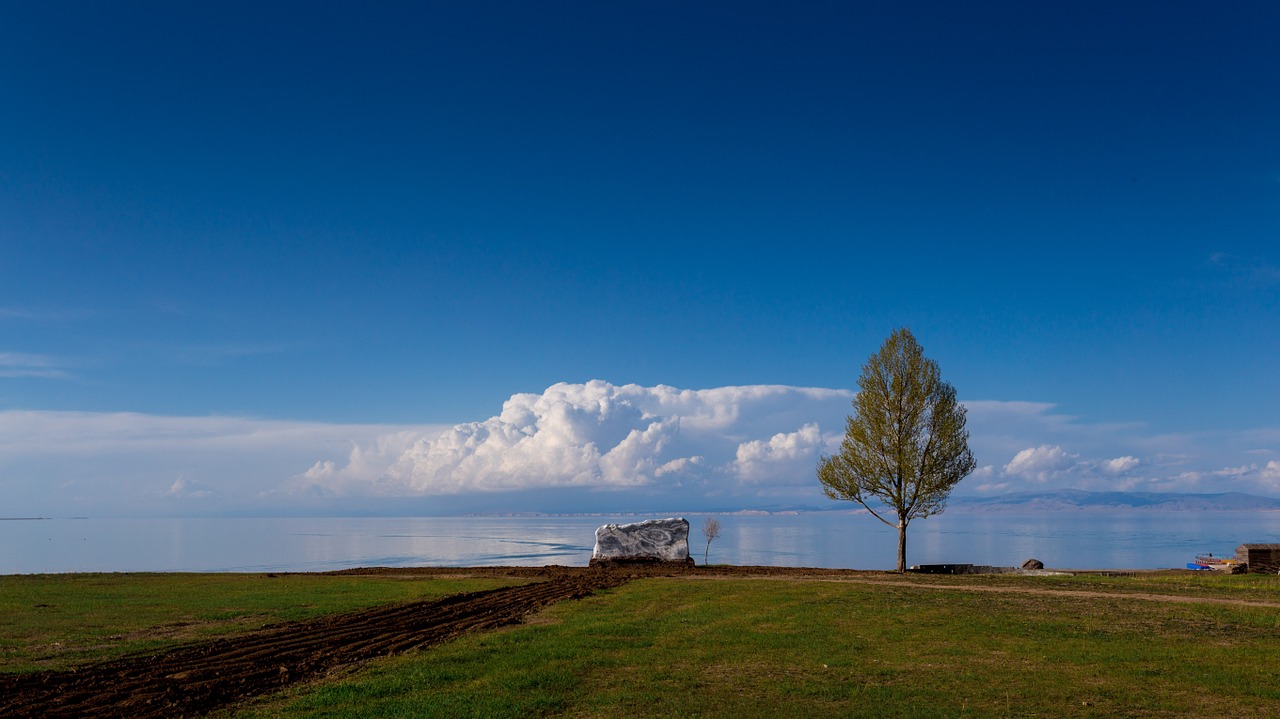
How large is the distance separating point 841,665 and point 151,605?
19282 millimetres

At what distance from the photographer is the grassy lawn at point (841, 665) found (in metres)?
10.9

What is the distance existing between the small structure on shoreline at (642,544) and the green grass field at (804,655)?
13428 millimetres

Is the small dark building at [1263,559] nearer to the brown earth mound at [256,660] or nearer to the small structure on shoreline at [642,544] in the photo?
the brown earth mound at [256,660]

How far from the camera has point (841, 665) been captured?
13.6 metres

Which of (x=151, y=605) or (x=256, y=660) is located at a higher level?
(x=256, y=660)

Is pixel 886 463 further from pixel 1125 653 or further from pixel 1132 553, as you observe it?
pixel 1132 553

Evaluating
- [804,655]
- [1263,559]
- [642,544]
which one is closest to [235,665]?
[804,655]

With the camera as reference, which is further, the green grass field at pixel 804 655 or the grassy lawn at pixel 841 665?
the green grass field at pixel 804 655

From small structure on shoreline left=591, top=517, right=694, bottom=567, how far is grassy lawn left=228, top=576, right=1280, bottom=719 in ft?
56.8

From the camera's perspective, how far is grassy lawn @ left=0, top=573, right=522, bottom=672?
1576 cm

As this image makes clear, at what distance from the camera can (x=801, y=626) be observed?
1780cm

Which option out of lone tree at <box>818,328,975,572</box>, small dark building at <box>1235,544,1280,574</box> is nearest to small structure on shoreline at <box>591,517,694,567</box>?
lone tree at <box>818,328,975,572</box>

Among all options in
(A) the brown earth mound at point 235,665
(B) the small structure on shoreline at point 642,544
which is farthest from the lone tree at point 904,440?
(A) the brown earth mound at point 235,665

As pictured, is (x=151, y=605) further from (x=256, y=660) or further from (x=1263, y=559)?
(x=1263, y=559)
